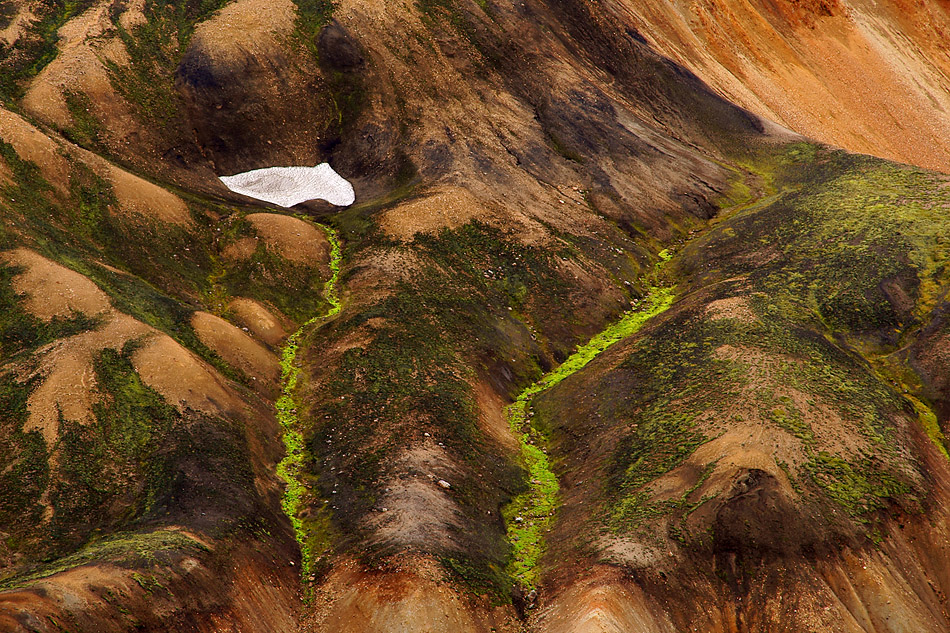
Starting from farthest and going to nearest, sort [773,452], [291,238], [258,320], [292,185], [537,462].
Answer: [292,185] < [291,238] < [258,320] < [537,462] < [773,452]

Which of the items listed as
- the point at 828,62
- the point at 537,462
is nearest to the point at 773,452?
the point at 537,462

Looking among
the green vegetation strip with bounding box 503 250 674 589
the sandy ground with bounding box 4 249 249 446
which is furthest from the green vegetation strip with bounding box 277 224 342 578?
the green vegetation strip with bounding box 503 250 674 589

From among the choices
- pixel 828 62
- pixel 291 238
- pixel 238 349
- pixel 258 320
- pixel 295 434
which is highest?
pixel 828 62

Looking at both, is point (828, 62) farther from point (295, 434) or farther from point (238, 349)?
point (295, 434)

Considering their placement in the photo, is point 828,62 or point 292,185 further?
point 828,62

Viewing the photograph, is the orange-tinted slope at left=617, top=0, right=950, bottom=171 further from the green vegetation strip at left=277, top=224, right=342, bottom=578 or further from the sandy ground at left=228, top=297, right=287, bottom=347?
the sandy ground at left=228, top=297, right=287, bottom=347

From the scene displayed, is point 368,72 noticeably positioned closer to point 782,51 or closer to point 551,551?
point 551,551
